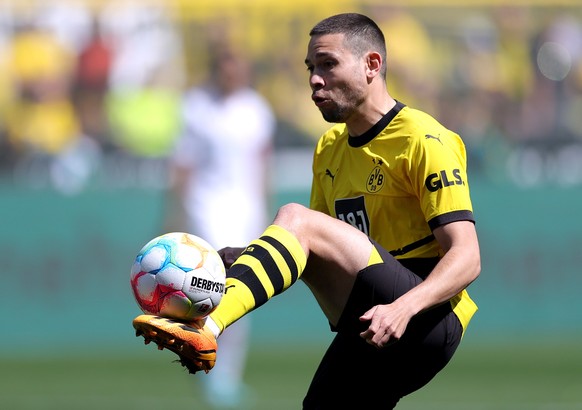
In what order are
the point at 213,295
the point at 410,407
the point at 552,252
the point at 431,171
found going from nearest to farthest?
the point at 213,295 < the point at 431,171 < the point at 410,407 < the point at 552,252

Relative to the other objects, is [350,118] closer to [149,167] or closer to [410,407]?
[410,407]

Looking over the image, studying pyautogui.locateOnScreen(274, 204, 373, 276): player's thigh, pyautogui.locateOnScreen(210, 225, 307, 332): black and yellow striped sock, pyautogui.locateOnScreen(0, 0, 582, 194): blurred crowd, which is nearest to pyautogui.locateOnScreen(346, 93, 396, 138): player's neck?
pyautogui.locateOnScreen(274, 204, 373, 276): player's thigh

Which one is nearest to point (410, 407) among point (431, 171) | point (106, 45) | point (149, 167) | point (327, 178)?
point (327, 178)

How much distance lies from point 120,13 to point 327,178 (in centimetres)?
899

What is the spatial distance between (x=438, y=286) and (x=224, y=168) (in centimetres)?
556

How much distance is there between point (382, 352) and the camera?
216 inches

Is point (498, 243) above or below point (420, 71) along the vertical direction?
below

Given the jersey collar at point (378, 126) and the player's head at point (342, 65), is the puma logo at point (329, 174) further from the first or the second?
the player's head at point (342, 65)

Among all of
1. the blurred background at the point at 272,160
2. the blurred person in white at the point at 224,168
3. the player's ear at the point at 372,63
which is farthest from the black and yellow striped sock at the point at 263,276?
the blurred background at the point at 272,160

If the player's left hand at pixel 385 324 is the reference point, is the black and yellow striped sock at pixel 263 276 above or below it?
above

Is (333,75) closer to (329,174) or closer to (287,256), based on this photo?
(329,174)

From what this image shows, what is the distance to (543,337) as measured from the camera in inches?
514

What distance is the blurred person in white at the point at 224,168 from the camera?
404 inches

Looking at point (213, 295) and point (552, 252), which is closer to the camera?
point (213, 295)
